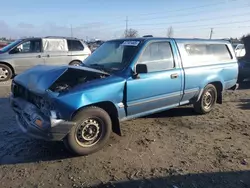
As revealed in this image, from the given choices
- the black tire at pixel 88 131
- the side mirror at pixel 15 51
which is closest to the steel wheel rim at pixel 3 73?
the side mirror at pixel 15 51

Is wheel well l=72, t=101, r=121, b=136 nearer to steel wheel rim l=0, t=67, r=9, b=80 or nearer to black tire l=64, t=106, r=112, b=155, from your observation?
black tire l=64, t=106, r=112, b=155

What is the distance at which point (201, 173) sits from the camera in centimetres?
346

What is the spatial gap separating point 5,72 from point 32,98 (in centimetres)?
702

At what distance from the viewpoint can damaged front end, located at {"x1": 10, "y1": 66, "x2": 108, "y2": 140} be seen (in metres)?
3.49

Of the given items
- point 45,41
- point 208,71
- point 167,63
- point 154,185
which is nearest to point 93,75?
point 167,63

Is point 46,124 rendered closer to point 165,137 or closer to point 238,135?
point 165,137

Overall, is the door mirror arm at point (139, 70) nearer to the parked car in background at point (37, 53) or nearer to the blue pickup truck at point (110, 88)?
the blue pickup truck at point (110, 88)

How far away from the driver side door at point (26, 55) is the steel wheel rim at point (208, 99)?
23.7 ft

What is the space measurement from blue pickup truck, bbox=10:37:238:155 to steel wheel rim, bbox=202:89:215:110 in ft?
0.20

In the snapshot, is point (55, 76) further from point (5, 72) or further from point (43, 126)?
point (5, 72)

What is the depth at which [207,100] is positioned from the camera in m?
6.13

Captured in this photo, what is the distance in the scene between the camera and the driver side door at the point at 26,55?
399 inches

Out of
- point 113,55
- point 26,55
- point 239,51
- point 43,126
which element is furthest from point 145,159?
point 239,51

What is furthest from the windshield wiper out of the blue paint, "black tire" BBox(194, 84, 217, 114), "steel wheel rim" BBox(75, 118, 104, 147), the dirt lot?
"black tire" BBox(194, 84, 217, 114)
